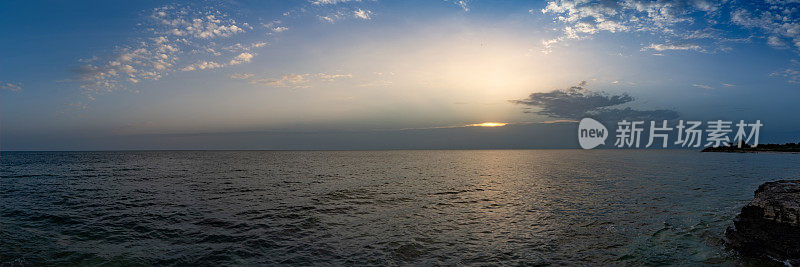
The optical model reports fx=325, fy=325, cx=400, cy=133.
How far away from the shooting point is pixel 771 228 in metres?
14.0

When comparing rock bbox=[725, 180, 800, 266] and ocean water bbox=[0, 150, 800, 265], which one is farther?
ocean water bbox=[0, 150, 800, 265]

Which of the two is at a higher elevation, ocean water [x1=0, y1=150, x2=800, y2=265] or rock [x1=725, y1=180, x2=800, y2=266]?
rock [x1=725, y1=180, x2=800, y2=266]

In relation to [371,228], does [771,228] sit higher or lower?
higher

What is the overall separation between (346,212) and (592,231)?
620 inches

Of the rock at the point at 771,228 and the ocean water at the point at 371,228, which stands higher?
the rock at the point at 771,228

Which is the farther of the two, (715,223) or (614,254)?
(715,223)

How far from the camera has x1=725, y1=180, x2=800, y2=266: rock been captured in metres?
13.0

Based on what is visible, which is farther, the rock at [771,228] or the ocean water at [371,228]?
the ocean water at [371,228]

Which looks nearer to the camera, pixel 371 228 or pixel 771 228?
pixel 771 228

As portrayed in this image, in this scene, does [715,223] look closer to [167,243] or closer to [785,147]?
[167,243]

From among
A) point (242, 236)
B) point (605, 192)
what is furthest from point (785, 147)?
point (242, 236)

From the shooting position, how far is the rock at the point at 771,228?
13.0 m

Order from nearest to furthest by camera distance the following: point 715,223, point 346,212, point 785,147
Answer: point 715,223 < point 346,212 < point 785,147

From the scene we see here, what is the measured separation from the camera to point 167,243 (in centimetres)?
1659
